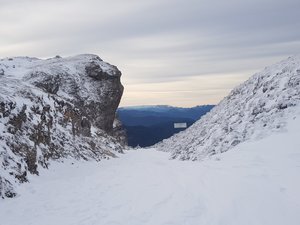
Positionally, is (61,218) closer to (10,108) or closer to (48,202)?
(48,202)

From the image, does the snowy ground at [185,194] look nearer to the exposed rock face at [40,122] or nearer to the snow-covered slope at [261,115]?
the exposed rock face at [40,122]

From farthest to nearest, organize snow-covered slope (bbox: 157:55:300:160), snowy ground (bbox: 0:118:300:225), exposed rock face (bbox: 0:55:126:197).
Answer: snow-covered slope (bbox: 157:55:300:160) < exposed rock face (bbox: 0:55:126:197) < snowy ground (bbox: 0:118:300:225)

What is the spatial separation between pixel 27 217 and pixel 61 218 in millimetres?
922

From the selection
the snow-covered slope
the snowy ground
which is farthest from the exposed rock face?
the snow-covered slope

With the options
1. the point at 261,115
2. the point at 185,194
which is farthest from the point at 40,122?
the point at 261,115

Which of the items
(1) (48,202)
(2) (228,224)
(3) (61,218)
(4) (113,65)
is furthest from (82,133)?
(4) (113,65)

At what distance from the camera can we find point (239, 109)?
22766 millimetres

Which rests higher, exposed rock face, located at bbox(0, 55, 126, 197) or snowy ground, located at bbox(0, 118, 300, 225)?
exposed rock face, located at bbox(0, 55, 126, 197)

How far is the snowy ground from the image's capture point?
9031 millimetres

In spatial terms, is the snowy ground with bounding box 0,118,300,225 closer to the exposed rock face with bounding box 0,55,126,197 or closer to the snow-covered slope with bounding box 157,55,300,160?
the exposed rock face with bounding box 0,55,126,197

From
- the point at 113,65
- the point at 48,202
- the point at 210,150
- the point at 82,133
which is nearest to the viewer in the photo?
the point at 48,202

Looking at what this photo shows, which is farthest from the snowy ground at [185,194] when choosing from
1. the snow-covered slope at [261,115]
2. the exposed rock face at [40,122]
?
the snow-covered slope at [261,115]

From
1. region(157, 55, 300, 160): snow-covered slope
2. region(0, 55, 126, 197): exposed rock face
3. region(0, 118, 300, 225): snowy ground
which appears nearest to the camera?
region(0, 118, 300, 225): snowy ground

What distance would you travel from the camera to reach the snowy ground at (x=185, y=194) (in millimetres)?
9031
